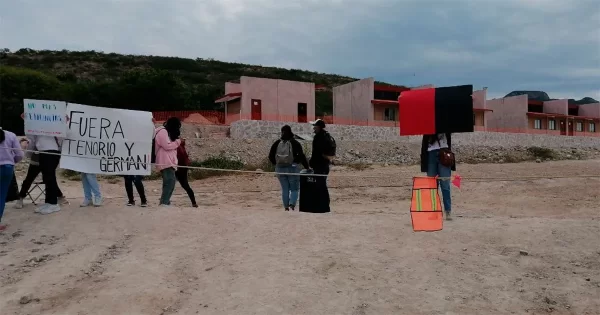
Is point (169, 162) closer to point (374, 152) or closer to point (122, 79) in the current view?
point (374, 152)

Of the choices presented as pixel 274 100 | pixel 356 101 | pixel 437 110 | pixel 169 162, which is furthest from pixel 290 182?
pixel 356 101

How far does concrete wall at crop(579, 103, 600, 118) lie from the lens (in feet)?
166

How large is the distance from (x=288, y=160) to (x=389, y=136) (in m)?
23.9

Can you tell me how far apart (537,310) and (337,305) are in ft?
6.16

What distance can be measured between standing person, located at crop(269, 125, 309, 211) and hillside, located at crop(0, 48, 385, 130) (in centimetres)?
2677

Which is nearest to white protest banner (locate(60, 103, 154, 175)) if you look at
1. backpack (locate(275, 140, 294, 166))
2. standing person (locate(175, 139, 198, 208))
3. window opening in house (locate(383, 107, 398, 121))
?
standing person (locate(175, 139, 198, 208))

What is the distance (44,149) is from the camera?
768 cm

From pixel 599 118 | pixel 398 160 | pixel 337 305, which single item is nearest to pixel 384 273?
pixel 337 305

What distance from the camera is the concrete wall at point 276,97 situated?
100 feet

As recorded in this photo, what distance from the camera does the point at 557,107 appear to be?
49344mm

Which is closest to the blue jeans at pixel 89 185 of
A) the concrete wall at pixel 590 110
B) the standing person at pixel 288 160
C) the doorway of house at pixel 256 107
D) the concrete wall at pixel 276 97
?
the standing person at pixel 288 160

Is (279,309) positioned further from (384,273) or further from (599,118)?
(599,118)

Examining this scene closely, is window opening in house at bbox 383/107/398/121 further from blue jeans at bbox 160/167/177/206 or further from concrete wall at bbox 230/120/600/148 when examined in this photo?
blue jeans at bbox 160/167/177/206

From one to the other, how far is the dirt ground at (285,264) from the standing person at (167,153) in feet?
2.61
